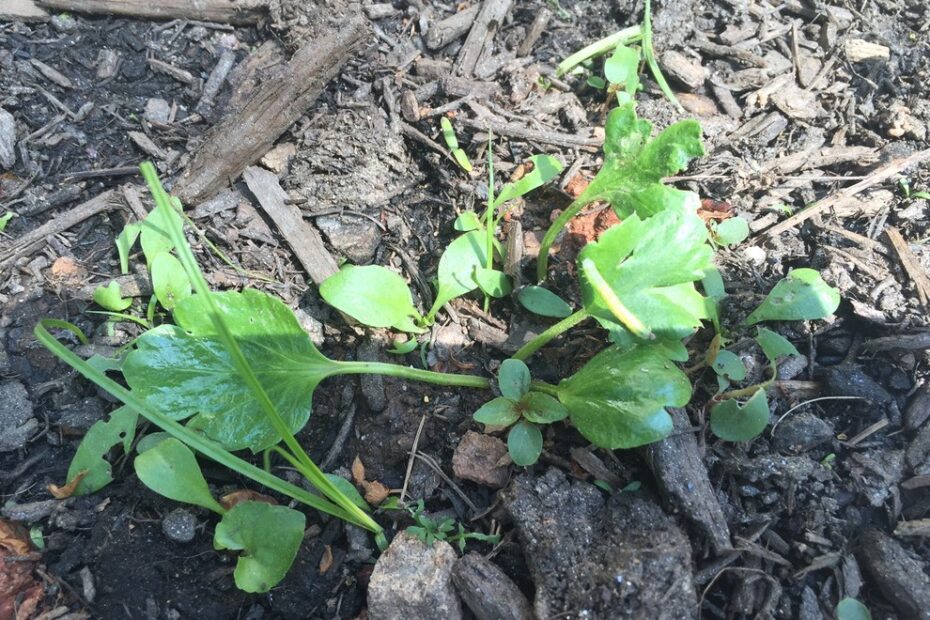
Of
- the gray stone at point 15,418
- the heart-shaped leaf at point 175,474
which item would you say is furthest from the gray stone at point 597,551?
the gray stone at point 15,418

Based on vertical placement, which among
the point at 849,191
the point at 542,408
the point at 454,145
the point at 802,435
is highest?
the point at 454,145

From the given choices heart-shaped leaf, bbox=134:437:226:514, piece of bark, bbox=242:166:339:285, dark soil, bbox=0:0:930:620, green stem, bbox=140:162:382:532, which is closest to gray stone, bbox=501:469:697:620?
dark soil, bbox=0:0:930:620

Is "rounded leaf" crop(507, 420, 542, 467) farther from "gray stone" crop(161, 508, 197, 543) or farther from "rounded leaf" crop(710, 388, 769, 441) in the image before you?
"gray stone" crop(161, 508, 197, 543)

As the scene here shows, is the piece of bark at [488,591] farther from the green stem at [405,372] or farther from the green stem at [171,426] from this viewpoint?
the green stem at [405,372]

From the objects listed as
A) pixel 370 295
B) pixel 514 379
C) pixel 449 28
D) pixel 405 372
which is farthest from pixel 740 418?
pixel 449 28

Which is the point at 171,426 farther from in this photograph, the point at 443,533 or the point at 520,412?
the point at 520,412

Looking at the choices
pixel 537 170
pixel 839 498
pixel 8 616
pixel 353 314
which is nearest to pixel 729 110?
pixel 537 170
